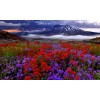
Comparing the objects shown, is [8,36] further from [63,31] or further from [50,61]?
[63,31]

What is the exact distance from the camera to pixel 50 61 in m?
4.90

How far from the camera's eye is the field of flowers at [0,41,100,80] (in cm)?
475

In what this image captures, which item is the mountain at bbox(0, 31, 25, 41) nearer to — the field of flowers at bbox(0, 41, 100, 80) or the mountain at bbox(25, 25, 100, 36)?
the field of flowers at bbox(0, 41, 100, 80)

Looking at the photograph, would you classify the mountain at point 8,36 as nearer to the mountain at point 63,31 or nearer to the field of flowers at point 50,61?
the field of flowers at point 50,61

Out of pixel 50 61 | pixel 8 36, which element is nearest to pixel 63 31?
pixel 50 61

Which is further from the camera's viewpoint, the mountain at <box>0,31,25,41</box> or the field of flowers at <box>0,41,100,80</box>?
the mountain at <box>0,31,25,41</box>

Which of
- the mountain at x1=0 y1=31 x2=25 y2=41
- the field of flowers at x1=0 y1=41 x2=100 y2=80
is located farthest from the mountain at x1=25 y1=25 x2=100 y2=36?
the mountain at x1=0 y1=31 x2=25 y2=41

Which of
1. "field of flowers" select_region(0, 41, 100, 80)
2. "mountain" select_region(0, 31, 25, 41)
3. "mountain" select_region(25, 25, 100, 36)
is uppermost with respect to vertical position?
"mountain" select_region(25, 25, 100, 36)

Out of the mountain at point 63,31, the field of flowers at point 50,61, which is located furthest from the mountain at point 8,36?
the mountain at point 63,31
